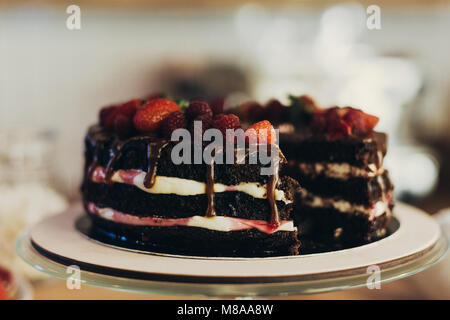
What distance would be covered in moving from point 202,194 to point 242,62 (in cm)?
396

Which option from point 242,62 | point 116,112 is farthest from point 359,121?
point 242,62

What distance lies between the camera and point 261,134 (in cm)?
149

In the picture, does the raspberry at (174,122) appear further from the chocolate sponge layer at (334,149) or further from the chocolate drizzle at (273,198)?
the chocolate sponge layer at (334,149)

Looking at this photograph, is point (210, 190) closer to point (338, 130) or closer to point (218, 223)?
point (218, 223)

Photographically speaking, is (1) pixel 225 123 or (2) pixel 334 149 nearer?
(1) pixel 225 123

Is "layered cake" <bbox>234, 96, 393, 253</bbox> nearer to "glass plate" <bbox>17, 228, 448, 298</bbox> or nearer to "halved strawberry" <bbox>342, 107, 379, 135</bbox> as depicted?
"halved strawberry" <bbox>342, 107, 379, 135</bbox>

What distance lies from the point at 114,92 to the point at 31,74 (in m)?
0.82

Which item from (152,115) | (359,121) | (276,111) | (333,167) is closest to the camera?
(152,115)

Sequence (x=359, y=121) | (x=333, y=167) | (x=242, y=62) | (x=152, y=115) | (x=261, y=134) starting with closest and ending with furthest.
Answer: (x=261, y=134)
(x=152, y=115)
(x=359, y=121)
(x=333, y=167)
(x=242, y=62)

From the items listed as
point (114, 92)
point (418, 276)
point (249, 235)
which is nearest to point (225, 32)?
point (114, 92)

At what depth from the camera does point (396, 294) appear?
6.99ft

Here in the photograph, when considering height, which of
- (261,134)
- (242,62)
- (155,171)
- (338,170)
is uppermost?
(242,62)

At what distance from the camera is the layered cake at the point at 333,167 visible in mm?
1857

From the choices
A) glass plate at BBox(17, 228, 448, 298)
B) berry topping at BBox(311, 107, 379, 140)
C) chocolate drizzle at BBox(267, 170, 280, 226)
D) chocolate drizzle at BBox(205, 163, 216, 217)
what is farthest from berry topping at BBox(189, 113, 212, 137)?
berry topping at BBox(311, 107, 379, 140)
